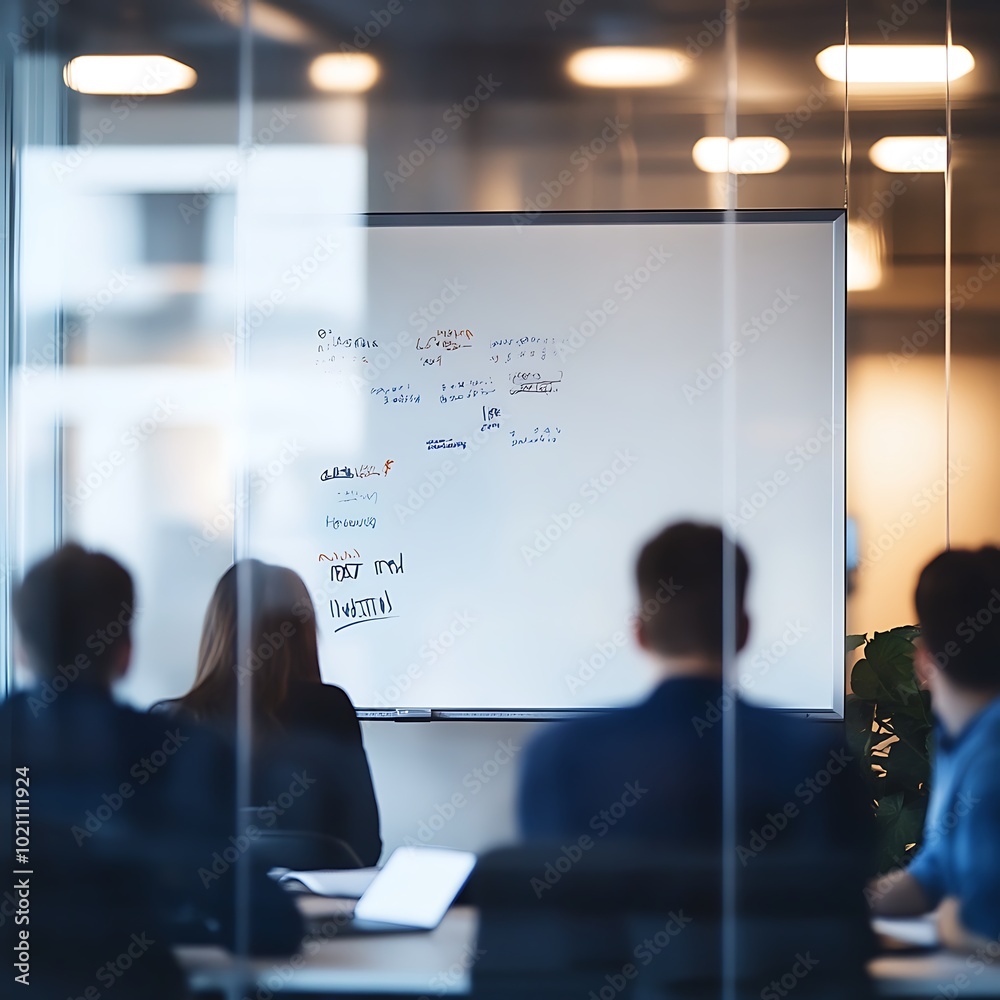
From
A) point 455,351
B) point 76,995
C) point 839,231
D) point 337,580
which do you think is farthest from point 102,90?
point 76,995

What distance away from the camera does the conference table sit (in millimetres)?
2178

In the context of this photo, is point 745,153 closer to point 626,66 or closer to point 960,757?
point 626,66

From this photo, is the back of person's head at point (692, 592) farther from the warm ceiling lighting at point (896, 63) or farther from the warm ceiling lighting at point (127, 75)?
the warm ceiling lighting at point (127, 75)

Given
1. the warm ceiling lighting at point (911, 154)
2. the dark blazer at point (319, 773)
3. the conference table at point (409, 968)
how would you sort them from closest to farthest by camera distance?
the conference table at point (409, 968) < the dark blazer at point (319, 773) < the warm ceiling lighting at point (911, 154)

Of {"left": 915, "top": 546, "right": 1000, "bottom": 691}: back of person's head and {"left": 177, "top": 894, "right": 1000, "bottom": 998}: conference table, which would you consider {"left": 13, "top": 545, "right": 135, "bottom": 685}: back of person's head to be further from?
{"left": 915, "top": 546, "right": 1000, "bottom": 691}: back of person's head

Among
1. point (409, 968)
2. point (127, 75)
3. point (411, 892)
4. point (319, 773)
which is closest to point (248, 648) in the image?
point (319, 773)

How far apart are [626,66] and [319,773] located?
1.69 m

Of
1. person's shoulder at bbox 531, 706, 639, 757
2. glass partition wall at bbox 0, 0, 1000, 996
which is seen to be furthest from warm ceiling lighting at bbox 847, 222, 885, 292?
person's shoulder at bbox 531, 706, 639, 757

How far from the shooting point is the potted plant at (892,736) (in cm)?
224

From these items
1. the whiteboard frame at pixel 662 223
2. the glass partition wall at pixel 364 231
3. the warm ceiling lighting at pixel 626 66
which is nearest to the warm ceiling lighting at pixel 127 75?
the glass partition wall at pixel 364 231

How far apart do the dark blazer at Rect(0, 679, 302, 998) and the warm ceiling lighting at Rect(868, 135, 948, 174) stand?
74.7 inches

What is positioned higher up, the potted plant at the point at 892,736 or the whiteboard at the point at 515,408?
the whiteboard at the point at 515,408

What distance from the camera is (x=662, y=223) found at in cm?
274

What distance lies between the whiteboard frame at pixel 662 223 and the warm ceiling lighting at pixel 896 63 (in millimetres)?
296
